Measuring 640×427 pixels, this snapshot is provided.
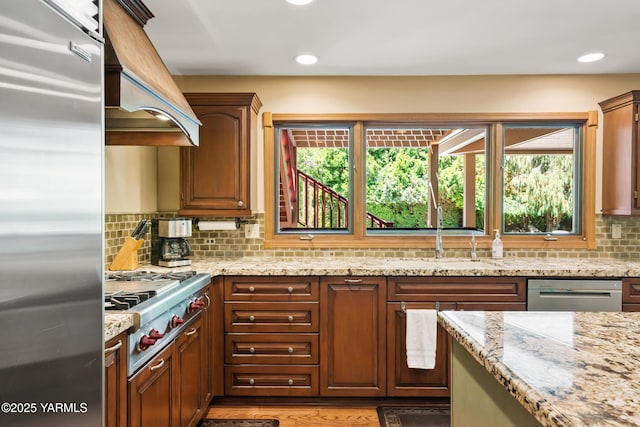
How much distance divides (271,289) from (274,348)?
41cm

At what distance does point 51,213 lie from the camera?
0.97m

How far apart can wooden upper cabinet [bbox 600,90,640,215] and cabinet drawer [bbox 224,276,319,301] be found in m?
2.49

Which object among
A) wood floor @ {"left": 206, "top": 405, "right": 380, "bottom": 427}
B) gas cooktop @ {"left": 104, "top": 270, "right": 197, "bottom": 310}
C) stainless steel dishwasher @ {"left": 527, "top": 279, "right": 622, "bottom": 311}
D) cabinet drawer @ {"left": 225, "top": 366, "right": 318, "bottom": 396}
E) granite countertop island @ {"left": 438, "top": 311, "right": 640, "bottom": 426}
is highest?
granite countertop island @ {"left": 438, "top": 311, "right": 640, "bottom": 426}

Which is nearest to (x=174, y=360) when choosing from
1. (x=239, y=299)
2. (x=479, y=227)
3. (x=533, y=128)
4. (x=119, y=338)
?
(x=119, y=338)

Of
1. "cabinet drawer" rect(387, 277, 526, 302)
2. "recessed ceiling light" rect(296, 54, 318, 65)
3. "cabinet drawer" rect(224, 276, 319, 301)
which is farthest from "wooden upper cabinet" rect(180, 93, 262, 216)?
"cabinet drawer" rect(387, 277, 526, 302)

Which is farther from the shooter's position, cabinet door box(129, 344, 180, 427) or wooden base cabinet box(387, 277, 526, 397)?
wooden base cabinet box(387, 277, 526, 397)

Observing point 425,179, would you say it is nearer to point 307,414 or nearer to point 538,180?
point 538,180

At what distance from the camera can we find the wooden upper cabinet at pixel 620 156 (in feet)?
10.3

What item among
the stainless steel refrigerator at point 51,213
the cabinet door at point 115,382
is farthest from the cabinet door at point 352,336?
the stainless steel refrigerator at point 51,213

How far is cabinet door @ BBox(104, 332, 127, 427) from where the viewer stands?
146 centimetres

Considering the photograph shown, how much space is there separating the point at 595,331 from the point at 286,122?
9.24ft

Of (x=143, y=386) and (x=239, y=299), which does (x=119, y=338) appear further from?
(x=239, y=299)

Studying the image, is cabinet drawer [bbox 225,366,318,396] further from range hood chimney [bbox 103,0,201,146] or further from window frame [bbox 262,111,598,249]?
range hood chimney [bbox 103,0,201,146]

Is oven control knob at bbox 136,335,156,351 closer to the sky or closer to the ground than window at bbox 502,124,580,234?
closer to the ground
